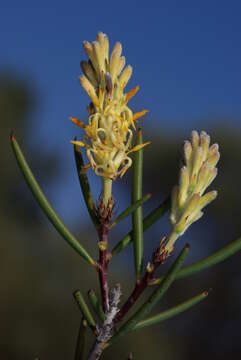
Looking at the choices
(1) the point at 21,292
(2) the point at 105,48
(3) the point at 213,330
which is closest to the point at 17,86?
(1) the point at 21,292

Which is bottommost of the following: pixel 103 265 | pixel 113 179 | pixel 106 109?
pixel 103 265

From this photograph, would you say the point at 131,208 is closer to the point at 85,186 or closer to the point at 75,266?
the point at 85,186

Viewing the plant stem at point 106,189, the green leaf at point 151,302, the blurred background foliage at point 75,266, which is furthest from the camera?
the blurred background foliage at point 75,266

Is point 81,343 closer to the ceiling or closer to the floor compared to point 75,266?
closer to the ceiling

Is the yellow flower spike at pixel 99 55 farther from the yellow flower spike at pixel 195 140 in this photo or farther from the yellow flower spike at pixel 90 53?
the yellow flower spike at pixel 195 140

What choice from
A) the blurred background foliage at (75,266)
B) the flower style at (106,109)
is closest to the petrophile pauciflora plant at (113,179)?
the flower style at (106,109)

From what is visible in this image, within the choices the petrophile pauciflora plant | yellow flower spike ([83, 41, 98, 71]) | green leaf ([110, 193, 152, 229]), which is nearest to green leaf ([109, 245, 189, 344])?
the petrophile pauciflora plant

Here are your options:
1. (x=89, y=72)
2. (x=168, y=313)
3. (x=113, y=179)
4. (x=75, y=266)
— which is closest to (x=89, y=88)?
(x=89, y=72)
